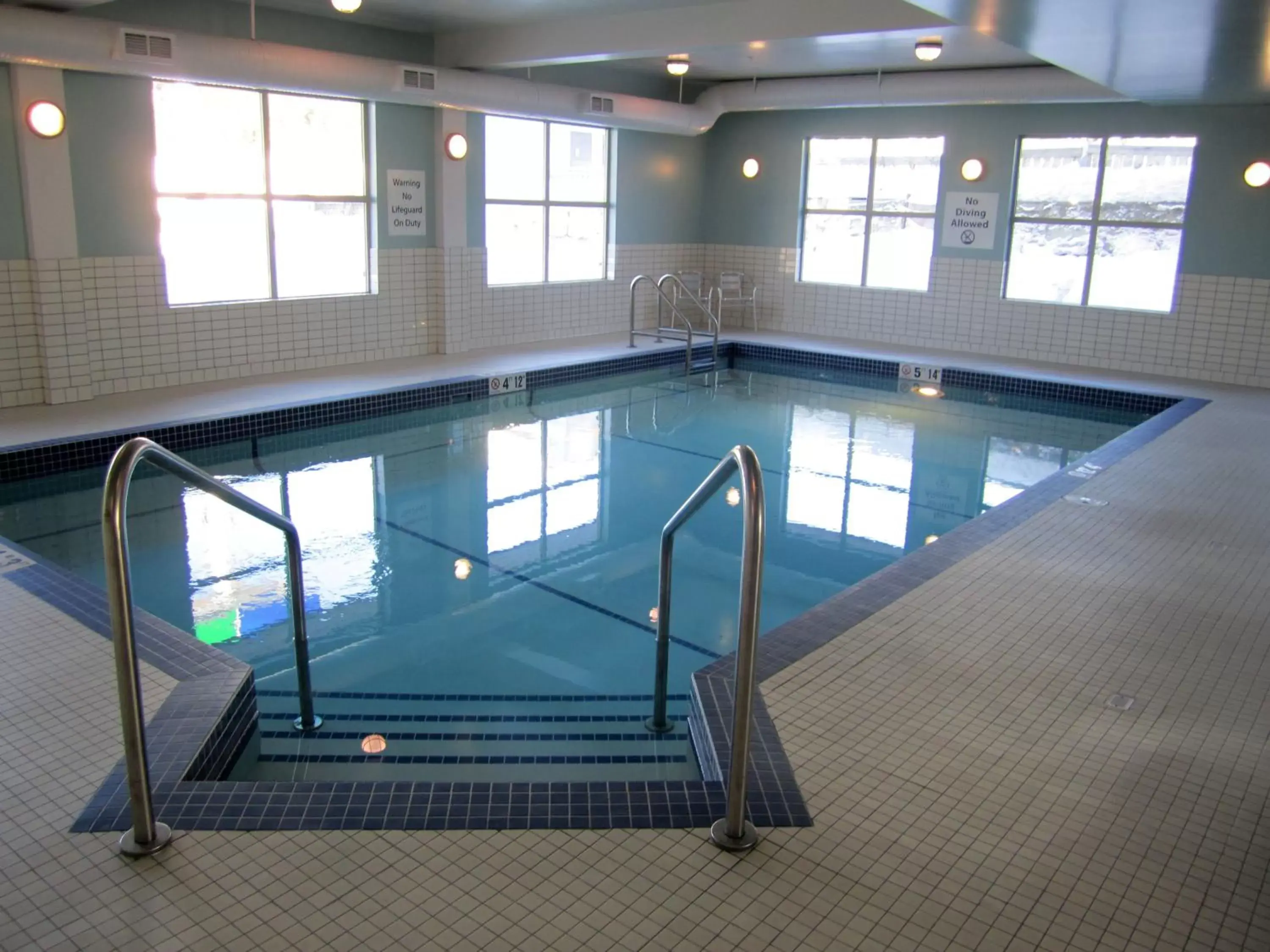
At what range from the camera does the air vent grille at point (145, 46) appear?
5469 millimetres

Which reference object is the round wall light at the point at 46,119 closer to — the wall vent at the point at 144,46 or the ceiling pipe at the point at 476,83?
the ceiling pipe at the point at 476,83

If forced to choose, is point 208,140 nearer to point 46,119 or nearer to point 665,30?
point 46,119

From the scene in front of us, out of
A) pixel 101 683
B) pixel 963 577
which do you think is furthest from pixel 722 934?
pixel 963 577

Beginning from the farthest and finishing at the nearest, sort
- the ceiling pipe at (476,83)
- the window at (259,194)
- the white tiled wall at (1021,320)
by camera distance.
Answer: the white tiled wall at (1021,320)
the window at (259,194)
the ceiling pipe at (476,83)

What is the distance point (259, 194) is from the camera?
700 cm

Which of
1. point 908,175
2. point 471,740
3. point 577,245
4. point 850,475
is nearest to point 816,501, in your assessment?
point 850,475

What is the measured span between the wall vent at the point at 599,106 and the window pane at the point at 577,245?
51.7 inches

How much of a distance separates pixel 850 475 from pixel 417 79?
4.03 meters

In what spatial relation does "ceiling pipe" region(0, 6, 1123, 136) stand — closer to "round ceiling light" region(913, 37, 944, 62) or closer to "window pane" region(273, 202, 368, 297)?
"window pane" region(273, 202, 368, 297)

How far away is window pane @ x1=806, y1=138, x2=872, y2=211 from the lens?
32.8ft

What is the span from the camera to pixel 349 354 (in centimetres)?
784

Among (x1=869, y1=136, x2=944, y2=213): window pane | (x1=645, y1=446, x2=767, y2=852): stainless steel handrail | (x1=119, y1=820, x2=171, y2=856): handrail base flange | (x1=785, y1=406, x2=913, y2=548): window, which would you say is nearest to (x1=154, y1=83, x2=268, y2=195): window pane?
(x1=785, y1=406, x2=913, y2=548): window

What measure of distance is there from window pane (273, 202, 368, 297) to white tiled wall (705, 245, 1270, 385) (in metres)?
4.54

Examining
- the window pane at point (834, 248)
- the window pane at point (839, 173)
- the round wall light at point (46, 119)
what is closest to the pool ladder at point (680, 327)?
the window pane at point (834, 248)
